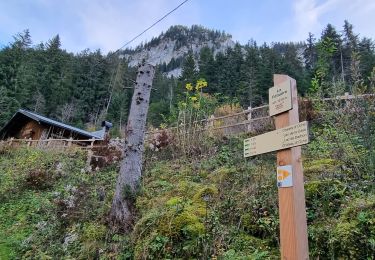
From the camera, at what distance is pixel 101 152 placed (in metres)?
12.5

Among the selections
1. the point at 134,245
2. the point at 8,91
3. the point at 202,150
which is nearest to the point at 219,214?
the point at 134,245

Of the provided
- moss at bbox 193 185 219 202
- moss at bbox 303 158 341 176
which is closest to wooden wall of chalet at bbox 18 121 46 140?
moss at bbox 193 185 219 202

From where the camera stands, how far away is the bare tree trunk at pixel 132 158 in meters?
5.38

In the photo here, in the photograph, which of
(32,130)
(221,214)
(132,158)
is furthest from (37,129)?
(221,214)

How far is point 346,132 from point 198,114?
6.01m

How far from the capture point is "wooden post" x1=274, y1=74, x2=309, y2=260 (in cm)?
235

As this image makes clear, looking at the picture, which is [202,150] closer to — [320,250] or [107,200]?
[107,200]

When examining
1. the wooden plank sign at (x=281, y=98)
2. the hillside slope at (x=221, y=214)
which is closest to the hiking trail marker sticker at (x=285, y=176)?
the wooden plank sign at (x=281, y=98)

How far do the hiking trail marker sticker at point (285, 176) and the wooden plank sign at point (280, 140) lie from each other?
175 millimetres

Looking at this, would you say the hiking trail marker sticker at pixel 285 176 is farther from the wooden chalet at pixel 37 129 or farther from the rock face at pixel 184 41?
the rock face at pixel 184 41

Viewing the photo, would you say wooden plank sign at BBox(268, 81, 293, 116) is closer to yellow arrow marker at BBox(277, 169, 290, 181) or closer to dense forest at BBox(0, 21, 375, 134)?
yellow arrow marker at BBox(277, 169, 290, 181)

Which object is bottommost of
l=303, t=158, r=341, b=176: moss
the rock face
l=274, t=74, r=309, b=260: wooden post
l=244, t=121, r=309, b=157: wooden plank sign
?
l=274, t=74, r=309, b=260: wooden post

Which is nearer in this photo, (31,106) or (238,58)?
(31,106)

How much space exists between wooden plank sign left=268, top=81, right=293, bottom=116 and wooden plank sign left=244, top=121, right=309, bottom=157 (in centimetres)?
21
